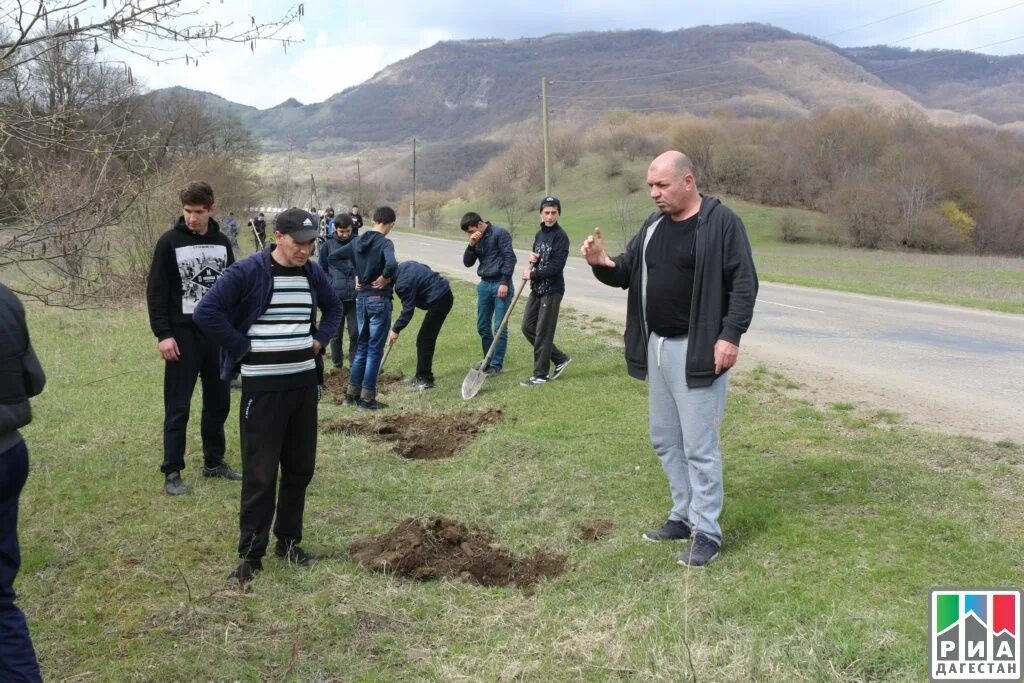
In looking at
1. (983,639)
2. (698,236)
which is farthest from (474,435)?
(983,639)

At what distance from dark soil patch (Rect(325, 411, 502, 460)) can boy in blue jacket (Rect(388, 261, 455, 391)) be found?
133 centimetres

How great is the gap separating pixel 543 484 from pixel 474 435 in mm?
1730

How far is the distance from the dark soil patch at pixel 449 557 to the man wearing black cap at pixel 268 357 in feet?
2.28

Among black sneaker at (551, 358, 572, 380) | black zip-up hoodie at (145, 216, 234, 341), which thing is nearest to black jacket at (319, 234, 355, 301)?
black sneaker at (551, 358, 572, 380)

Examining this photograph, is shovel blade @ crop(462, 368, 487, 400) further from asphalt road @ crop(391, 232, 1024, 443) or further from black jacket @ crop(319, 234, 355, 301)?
asphalt road @ crop(391, 232, 1024, 443)

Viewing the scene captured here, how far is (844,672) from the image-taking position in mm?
3236

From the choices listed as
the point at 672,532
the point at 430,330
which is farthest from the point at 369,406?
the point at 672,532

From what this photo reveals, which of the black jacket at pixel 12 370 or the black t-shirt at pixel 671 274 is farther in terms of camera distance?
the black t-shirt at pixel 671 274

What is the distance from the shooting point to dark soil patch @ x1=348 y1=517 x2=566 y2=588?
184 inches

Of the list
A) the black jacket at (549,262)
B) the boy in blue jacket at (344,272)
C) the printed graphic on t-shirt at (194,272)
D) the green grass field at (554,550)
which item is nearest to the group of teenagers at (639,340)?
the green grass field at (554,550)

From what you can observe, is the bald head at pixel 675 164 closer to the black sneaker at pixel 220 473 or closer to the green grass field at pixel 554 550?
the green grass field at pixel 554 550

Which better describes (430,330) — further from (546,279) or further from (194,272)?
(194,272)

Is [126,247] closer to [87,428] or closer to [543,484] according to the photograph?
[87,428]

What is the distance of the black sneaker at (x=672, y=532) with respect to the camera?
4.79 meters
